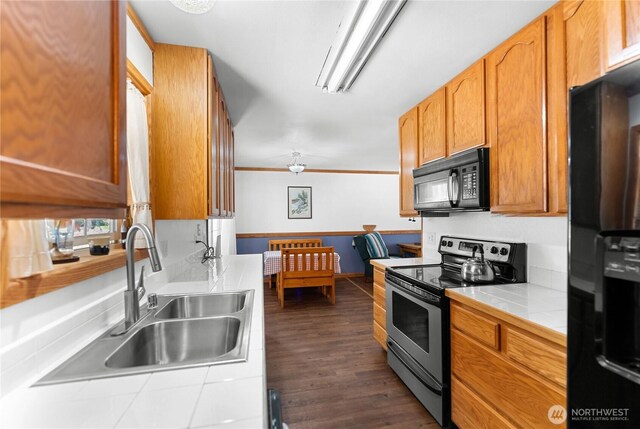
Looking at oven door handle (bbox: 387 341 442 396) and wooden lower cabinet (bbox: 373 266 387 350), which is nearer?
oven door handle (bbox: 387 341 442 396)

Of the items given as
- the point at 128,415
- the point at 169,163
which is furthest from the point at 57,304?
the point at 169,163

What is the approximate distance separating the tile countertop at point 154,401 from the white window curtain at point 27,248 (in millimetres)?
305

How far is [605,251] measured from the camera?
0.65 metres

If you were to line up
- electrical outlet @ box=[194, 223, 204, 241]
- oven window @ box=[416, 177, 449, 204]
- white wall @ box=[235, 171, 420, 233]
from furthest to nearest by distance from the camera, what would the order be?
white wall @ box=[235, 171, 420, 233]
electrical outlet @ box=[194, 223, 204, 241]
oven window @ box=[416, 177, 449, 204]

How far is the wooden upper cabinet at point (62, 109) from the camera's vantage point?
0.36m

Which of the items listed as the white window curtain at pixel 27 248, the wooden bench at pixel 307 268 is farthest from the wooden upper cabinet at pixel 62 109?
the wooden bench at pixel 307 268

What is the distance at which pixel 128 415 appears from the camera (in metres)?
0.59

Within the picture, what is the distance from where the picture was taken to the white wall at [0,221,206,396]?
27.2 inches

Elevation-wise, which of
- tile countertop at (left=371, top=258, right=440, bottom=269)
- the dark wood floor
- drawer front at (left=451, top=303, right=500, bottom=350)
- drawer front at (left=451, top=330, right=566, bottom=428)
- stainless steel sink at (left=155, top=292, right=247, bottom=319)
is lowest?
the dark wood floor

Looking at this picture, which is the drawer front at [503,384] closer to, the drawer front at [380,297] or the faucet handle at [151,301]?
the drawer front at [380,297]

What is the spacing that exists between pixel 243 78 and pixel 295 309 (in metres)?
3.01

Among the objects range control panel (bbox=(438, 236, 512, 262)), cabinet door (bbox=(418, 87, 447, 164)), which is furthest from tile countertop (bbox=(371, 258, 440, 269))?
cabinet door (bbox=(418, 87, 447, 164))

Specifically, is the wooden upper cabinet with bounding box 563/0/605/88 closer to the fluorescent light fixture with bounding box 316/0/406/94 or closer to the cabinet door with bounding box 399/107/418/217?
the fluorescent light fixture with bounding box 316/0/406/94

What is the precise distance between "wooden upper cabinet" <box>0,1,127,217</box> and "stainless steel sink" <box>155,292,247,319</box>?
1.02 m
